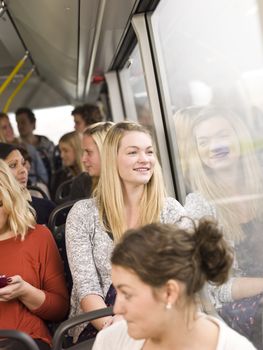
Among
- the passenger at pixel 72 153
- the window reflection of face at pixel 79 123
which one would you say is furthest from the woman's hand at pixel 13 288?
the passenger at pixel 72 153

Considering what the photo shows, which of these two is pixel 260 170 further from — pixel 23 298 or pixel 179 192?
pixel 179 192

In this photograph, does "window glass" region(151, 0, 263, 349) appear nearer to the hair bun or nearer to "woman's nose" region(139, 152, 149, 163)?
"woman's nose" region(139, 152, 149, 163)

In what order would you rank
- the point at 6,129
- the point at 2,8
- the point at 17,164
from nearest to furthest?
the point at 17,164, the point at 2,8, the point at 6,129

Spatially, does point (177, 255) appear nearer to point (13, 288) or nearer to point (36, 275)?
point (13, 288)

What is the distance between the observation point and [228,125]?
2.69 m

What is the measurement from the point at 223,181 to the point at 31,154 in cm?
438

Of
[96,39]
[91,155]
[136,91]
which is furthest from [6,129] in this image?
[91,155]

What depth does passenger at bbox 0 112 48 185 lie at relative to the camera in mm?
6625

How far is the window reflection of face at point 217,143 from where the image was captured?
→ 266cm

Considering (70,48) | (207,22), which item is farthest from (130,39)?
(207,22)

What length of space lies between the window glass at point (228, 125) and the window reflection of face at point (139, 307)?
89 centimetres

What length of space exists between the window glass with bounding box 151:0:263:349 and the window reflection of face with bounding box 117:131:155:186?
0.28 m

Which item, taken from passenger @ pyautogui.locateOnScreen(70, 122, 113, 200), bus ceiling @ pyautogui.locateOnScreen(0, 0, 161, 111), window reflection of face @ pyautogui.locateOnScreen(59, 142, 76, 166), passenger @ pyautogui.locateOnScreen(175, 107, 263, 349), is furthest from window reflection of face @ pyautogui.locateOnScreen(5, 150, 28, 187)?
window reflection of face @ pyautogui.locateOnScreen(59, 142, 76, 166)

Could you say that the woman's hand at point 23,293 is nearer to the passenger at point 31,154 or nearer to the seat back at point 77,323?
the seat back at point 77,323
